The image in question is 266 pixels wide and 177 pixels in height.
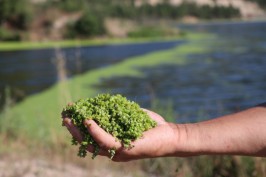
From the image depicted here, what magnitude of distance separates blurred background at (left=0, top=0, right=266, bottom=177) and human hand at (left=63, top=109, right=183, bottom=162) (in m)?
0.41

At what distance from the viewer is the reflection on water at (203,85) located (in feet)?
24.9

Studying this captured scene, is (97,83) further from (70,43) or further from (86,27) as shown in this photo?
(86,27)

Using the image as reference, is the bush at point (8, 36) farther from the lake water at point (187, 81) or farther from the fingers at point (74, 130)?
the fingers at point (74, 130)

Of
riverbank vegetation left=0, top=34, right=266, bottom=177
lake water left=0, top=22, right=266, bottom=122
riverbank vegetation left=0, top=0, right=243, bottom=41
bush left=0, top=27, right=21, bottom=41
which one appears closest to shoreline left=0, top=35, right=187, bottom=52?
bush left=0, top=27, right=21, bottom=41

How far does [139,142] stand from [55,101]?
6.94 metres

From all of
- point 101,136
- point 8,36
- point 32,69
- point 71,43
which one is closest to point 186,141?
point 101,136

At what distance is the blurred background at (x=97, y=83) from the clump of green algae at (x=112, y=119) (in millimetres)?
377

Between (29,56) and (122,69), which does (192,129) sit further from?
(29,56)

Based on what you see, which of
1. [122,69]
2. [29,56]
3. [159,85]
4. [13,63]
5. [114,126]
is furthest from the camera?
[29,56]

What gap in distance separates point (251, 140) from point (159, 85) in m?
8.54

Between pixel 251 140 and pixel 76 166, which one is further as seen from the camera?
pixel 76 166

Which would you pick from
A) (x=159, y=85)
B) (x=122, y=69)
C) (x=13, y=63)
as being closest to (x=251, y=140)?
(x=159, y=85)

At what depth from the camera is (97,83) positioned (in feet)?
33.5

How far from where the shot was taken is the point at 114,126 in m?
1.34
